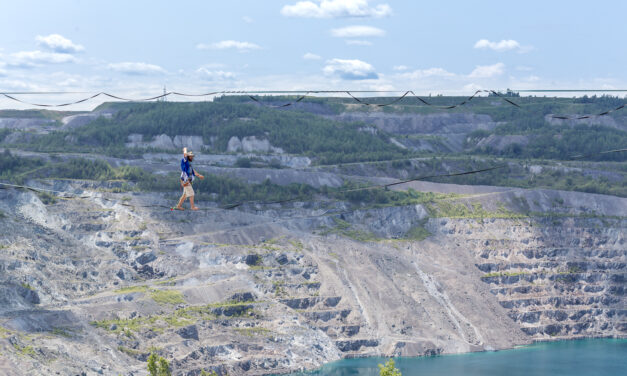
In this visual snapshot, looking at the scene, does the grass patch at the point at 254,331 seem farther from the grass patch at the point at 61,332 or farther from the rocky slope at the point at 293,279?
the grass patch at the point at 61,332

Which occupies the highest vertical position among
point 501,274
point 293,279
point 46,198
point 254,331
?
point 46,198

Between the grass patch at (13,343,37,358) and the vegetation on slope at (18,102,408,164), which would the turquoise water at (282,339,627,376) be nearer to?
A: the grass patch at (13,343,37,358)

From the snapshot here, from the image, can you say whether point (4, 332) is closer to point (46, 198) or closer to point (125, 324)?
point (125, 324)

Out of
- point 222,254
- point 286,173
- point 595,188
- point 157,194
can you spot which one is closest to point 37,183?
point 157,194

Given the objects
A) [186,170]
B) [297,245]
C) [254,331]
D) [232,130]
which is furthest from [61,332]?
[232,130]

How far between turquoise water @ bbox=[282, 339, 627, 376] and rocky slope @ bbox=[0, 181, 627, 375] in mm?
1823

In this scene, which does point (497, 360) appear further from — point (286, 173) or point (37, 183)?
point (37, 183)

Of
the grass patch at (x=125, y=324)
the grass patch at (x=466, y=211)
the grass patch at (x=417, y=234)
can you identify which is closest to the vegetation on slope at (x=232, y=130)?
the grass patch at (x=466, y=211)

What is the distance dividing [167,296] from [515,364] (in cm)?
3180

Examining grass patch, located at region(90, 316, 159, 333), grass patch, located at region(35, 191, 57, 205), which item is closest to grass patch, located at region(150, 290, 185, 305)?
grass patch, located at region(90, 316, 159, 333)

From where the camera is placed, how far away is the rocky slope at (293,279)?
7275 centimetres

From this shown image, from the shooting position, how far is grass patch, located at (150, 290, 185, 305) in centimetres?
7850

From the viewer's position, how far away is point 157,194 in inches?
4021

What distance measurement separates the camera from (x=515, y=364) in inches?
3046
